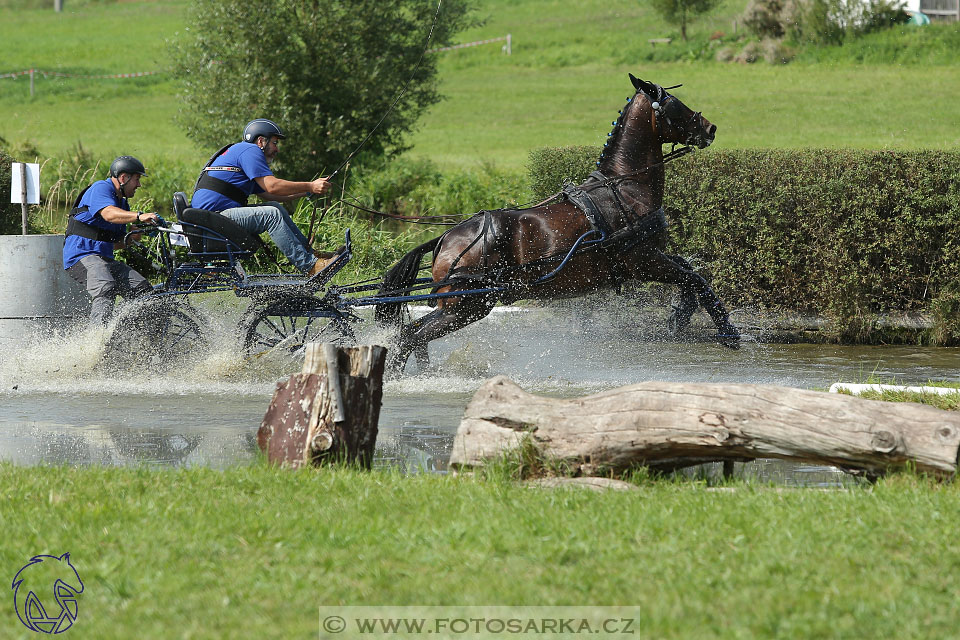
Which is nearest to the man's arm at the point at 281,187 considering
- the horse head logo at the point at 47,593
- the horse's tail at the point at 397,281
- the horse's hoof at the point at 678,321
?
the horse's tail at the point at 397,281

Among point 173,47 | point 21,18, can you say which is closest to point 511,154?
point 173,47

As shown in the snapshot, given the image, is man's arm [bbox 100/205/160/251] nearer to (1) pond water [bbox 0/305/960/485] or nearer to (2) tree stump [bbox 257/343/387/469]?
(1) pond water [bbox 0/305/960/485]

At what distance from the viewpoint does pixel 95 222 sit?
9.49 m

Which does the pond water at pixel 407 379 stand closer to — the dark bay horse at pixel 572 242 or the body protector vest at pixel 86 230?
the dark bay horse at pixel 572 242

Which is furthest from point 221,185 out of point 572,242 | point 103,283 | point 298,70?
point 298,70

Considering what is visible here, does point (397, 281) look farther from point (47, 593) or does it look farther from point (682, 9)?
point (682, 9)

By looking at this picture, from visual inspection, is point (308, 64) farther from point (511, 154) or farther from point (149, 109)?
point (149, 109)

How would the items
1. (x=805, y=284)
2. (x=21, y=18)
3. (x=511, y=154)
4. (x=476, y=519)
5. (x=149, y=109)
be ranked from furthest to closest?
(x=21, y=18)
(x=149, y=109)
(x=511, y=154)
(x=805, y=284)
(x=476, y=519)

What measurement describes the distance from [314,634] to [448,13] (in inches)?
709

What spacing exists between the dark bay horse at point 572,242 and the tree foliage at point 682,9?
135 feet

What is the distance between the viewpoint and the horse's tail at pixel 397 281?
31.2 ft

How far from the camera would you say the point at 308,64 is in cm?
1816

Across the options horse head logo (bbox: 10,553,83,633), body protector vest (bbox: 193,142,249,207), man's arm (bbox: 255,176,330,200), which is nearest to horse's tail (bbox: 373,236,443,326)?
man's arm (bbox: 255,176,330,200)

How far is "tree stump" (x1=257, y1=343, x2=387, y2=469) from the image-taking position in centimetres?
579
